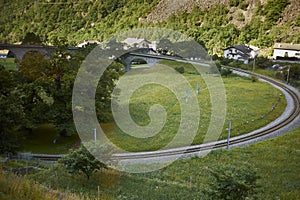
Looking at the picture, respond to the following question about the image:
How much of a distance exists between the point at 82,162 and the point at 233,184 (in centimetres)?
642

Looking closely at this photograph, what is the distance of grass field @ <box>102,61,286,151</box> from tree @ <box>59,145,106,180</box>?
24.1 feet

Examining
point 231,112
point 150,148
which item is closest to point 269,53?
point 231,112

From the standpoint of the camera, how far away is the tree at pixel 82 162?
13.3 m

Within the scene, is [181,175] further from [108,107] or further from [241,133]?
[108,107]

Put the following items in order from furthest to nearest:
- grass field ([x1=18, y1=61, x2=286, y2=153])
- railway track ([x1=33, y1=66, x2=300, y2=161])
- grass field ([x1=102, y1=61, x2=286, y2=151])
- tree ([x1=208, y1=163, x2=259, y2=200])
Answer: grass field ([x1=102, y1=61, x2=286, y2=151]) → grass field ([x1=18, y1=61, x2=286, y2=153]) → railway track ([x1=33, y1=66, x2=300, y2=161]) → tree ([x1=208, y1=163, x2=259, y2=200])

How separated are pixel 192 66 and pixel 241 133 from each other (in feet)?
102

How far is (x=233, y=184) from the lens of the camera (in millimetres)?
10156

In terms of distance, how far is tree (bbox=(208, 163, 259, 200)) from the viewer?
1013 cm

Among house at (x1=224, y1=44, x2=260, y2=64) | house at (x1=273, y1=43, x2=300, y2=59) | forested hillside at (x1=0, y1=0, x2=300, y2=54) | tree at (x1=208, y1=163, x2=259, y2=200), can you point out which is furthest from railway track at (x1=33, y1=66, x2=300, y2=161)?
forested hillside at (x1=0, y1=0, x2=300, y2=54)

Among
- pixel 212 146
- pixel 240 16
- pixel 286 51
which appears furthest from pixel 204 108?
pixel 240 16

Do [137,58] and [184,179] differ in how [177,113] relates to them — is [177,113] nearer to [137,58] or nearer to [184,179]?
[184,179]

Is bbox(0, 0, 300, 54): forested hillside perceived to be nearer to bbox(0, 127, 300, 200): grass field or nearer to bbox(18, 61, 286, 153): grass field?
bbox(18, 61, 286, 153): grass field

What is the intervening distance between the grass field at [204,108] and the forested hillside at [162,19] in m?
31.0

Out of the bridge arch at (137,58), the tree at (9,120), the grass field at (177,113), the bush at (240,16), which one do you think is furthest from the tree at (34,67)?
the bush at (240,16)
